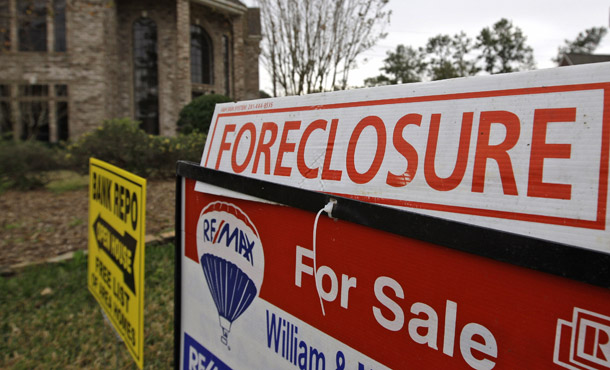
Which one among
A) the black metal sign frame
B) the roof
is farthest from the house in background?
the roof

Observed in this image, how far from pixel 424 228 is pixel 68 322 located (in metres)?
3.50

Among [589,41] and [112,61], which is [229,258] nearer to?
[112,61]

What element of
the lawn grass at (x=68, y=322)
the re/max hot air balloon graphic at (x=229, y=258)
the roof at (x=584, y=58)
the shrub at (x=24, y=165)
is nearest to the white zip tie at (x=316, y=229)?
the re/max hot air balloon graphic at (x=229, y=258)

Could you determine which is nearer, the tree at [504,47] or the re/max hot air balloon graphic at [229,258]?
the re/max hot air balloon graphic at [229,258]

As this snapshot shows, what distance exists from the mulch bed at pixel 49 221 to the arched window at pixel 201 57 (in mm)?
11991

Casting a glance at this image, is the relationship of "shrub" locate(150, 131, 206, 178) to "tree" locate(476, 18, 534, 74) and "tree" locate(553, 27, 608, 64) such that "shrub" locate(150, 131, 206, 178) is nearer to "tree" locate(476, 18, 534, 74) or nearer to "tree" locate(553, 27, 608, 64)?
"tree" locate(476, 18, 534, 74)

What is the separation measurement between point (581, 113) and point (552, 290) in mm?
339

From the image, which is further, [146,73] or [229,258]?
[146,73]

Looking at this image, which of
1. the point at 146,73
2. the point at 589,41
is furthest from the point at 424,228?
the point at 589,41

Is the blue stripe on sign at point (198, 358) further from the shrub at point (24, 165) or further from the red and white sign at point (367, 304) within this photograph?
the shrub at point (24, 165)

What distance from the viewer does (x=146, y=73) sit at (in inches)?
707

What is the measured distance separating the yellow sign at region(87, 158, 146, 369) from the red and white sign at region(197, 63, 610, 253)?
2.83 ft

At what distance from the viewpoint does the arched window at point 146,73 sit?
17.9 meters

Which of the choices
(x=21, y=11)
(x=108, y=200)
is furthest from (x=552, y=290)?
(x=21, y=11)
